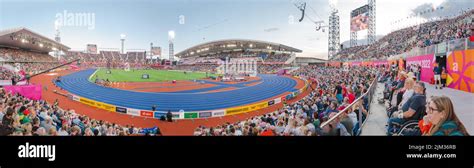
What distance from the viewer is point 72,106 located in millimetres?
9609

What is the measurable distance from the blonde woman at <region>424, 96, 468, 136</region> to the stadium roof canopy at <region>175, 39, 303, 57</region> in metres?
38.8

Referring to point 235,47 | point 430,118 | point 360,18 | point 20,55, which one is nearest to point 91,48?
point 20,55

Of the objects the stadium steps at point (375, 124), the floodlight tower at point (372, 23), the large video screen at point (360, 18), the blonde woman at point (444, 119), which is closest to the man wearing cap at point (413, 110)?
the stadium steps at point (375, 124)

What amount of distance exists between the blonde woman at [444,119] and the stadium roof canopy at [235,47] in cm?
3882

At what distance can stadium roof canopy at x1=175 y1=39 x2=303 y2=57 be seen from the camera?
133ft

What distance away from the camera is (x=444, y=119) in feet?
5.33

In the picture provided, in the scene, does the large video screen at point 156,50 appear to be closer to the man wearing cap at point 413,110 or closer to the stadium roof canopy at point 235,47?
the stadium roof canopy at point 235,47

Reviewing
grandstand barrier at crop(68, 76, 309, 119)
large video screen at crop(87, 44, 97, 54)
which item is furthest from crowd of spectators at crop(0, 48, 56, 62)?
grandstand barrier at crop(68, 76, 309, 119)

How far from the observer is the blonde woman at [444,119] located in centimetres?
160

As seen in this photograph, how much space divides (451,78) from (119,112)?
11731mm

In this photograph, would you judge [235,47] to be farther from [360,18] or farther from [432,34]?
[432,34]

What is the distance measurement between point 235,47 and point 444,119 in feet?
138
